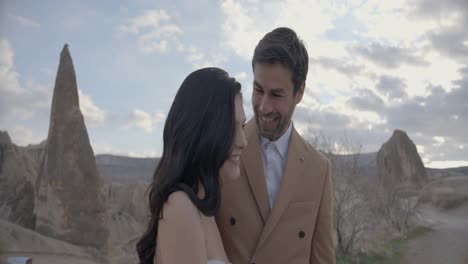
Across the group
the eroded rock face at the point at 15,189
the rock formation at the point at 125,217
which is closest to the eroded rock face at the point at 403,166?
the rock formation at the point at 125,217

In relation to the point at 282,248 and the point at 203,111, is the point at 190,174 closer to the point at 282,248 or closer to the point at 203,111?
the point at 203,111

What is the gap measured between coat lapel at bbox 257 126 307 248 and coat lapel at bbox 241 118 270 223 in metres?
0.02

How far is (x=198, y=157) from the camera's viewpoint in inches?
63.5

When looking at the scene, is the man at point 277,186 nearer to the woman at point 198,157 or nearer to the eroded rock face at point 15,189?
the woman at point 198,157

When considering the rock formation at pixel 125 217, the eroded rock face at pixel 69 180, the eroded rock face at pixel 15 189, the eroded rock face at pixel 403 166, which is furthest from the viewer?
the eroded rock face at pixel 403 166

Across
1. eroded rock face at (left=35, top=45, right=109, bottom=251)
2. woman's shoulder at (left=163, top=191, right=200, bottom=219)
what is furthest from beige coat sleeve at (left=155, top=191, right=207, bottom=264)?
eroded rock face at (left=35, top=45, right=109, bottom=251)

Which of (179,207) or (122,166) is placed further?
(122,166)

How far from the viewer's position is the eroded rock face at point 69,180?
14930 millimetres

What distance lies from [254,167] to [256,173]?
0.03m

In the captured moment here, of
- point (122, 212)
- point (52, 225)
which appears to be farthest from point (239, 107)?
point (122, 212)

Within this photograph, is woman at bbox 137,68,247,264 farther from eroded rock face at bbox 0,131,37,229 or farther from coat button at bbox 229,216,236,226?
eroded rock face at bbox 0,131,37,229

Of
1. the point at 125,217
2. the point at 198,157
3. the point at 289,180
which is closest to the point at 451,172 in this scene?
the point at 125,217

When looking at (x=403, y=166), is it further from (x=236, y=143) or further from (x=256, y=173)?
(x=236, y=143)

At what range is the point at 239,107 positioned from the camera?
5.60 ft
